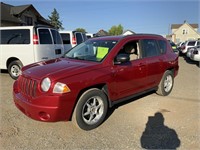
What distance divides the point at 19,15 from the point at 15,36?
21.6 m

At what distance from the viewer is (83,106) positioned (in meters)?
3.87

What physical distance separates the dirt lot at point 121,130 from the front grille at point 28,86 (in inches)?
28.4

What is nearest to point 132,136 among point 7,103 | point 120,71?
point 120,71

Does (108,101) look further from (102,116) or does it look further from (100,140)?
(100,140)

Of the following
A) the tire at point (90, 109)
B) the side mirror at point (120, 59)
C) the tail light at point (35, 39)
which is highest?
the tail light at point (35, 39)

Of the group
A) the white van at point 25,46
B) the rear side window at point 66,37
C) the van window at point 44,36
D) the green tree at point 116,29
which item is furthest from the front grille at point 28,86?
the green tree at point 116,29

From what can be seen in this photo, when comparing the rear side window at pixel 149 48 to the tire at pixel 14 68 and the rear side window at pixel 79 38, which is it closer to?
the tire at pixel 14 68

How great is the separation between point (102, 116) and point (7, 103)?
2.71 m

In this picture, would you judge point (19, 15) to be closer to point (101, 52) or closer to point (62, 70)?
point (101, 52)

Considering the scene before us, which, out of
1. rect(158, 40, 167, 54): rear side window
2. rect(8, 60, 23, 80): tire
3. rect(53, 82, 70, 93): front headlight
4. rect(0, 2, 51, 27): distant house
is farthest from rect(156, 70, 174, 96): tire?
rect(0, 2, 51, 27): distant house

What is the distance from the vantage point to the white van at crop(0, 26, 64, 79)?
7.96 metres

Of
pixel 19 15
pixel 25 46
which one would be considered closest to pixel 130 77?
pixel 25 46

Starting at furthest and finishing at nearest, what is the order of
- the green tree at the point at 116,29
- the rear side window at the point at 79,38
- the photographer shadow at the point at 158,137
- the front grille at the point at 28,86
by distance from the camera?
the green tree at the point at 116,29, the rear side window at the point at 79,38, the front grille at the point at 28,86, the photographer shadow at the point at 158,137

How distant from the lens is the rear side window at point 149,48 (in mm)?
5360
